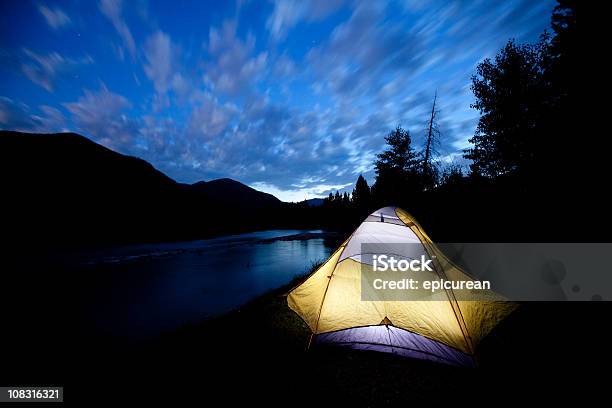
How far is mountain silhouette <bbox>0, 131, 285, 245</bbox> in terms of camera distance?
61513 millimetres

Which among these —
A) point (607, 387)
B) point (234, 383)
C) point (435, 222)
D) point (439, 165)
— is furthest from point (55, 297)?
point (439, 165)

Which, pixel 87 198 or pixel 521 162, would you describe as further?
pixel 87 198

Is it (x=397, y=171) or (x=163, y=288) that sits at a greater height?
(x=397, y=171)

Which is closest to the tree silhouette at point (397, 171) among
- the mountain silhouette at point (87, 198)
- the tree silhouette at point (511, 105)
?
the tree silhouette at point (511, 105)

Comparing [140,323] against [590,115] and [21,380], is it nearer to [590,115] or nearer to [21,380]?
[21,380]

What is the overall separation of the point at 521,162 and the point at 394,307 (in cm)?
1401

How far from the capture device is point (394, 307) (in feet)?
16.8

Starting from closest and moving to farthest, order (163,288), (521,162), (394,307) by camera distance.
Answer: (394,307) < (521,162) < (163,288)

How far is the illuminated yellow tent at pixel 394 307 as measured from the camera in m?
4.56

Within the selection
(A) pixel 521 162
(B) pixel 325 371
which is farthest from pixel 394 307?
(A) pixel 521 162

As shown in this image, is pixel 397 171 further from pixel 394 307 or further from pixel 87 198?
pixel 87 198

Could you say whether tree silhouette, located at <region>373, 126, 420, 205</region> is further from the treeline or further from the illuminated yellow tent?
the illuminated yellow tent

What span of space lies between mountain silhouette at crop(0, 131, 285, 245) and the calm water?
36.7 metres

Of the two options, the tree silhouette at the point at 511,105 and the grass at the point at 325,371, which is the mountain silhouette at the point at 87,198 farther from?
the tree silhouette at the point at 511,105
